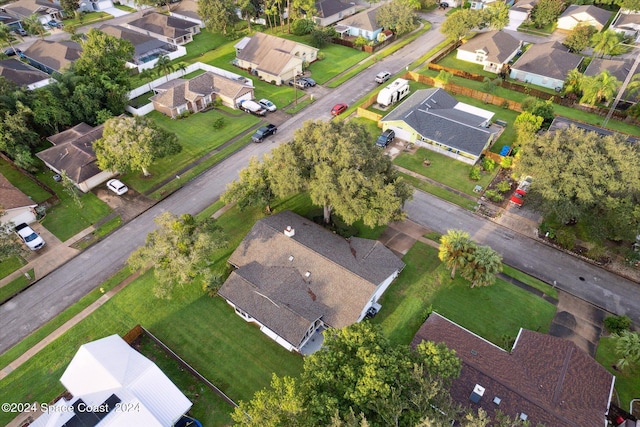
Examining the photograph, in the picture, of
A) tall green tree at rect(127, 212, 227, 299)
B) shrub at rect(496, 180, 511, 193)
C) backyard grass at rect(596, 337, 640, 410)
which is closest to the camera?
backyard grass at rect(596, 337, 640, 410)

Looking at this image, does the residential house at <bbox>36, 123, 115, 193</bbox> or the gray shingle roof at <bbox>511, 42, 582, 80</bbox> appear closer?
the residential house at <bbox>36, 123, 115, 193</bbox>

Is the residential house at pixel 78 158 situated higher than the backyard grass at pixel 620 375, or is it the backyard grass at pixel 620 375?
the residential house at pixel 78 158

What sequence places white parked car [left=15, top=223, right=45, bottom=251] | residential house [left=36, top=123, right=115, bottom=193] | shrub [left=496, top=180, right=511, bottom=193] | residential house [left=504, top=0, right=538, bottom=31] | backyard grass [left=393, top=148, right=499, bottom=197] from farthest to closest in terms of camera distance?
residential house [left=504, top=0, right=538, bottom=31] < backyard grass [left=393, top=148, right=499, bottom=197] < shrub [left=496, top=180, right=511, bottom=193] < residential house [left=36, top=123, right=115, bottom=193] < white parked car [left=15, top=223, right=45, bottom=251]

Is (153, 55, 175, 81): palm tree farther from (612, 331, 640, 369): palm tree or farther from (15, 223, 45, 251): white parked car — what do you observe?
(612, 331, 640, 369): palm tree

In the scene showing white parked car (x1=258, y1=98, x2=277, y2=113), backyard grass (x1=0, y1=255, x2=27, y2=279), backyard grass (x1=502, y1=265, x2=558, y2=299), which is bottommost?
backyard grass (x1=502, y1=265, x2=558, y2=299)

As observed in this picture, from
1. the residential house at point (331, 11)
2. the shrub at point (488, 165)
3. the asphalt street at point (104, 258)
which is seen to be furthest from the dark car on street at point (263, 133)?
the residential house at point (331, 11)

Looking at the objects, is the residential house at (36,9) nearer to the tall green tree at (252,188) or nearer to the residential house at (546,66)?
the tall green tree at (252,188)

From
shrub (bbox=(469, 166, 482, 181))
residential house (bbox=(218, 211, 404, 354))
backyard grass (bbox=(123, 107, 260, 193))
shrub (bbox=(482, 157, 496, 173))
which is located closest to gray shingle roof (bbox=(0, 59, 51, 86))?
backyard grass (bbox=(123, 107, 260, 193))

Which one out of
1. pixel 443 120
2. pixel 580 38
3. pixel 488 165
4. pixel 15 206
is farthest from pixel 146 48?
pixel 580 38
